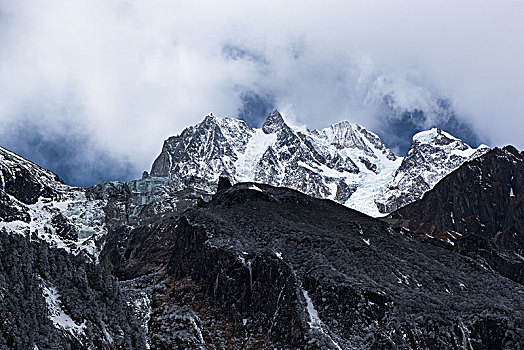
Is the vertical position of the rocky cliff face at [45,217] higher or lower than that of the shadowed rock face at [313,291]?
higher

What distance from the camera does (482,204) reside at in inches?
5989

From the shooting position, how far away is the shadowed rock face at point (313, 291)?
5053cm

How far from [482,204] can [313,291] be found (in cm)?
11276

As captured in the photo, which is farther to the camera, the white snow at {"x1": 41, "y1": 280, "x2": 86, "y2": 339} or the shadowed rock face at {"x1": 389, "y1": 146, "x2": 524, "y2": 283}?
the shadowed rock face at {"x1": 389, "y1": 146, "x2": 524, "y2": 283}

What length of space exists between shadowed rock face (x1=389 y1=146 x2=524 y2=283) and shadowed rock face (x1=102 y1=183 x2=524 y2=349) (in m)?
64.7

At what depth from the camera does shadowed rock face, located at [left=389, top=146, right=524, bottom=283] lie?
140 m

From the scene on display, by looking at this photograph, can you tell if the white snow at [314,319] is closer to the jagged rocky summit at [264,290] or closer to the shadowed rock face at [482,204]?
the jagged rocky summit at [264,290]

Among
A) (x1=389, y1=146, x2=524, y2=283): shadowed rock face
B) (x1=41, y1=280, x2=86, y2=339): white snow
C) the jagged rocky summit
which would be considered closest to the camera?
(x1=41, y1=280, x2=86, y2=339): white snow

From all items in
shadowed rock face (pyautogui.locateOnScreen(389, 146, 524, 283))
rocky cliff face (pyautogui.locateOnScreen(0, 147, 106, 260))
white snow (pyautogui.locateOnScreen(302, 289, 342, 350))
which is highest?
rocky cliff face (pyautogui.locateOnScreen(0, 147, 106, 260))

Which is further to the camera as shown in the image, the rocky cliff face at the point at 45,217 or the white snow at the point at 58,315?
the rocky cliff face at the point at 45,217

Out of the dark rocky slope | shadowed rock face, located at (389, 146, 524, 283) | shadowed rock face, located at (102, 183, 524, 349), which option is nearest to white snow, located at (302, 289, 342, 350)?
shadowed rock face, located at (102, 183, 524, 349)

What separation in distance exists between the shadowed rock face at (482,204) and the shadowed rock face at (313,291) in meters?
64.7

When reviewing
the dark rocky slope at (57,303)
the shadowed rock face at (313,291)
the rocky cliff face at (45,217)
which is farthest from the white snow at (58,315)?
the rocky cliff face at (45,217)

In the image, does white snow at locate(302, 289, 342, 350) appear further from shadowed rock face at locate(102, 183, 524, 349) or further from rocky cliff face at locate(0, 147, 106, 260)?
rocky cliff face at locate(0, 147, 106, 260)
